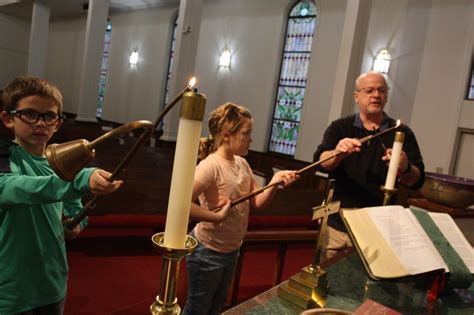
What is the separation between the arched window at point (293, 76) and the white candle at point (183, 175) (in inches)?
348

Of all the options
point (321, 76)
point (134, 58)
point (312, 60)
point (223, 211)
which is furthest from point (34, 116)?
point (134, 58)

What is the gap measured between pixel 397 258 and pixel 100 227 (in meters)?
3.39

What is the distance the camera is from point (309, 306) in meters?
1.31

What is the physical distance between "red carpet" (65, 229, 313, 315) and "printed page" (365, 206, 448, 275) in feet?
6.87

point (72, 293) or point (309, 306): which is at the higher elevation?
point (309, 306)

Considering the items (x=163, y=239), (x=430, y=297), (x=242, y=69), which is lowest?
(x=430, y=297)

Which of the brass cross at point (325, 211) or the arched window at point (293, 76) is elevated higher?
the arched window at point (293, 76)

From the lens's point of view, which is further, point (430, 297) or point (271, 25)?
point (271, 25)

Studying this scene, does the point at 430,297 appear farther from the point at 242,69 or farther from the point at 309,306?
the point at 242,69

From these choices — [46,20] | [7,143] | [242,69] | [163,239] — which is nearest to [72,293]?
[7,143]

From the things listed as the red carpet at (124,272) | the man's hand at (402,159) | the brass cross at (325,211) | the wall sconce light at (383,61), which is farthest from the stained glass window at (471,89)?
the brass cross at (325,211)

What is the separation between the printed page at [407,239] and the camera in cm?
150

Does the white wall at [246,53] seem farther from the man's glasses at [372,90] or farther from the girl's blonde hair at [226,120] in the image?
the girl's blonde hair at [226,120]

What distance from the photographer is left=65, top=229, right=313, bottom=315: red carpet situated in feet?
10.4
